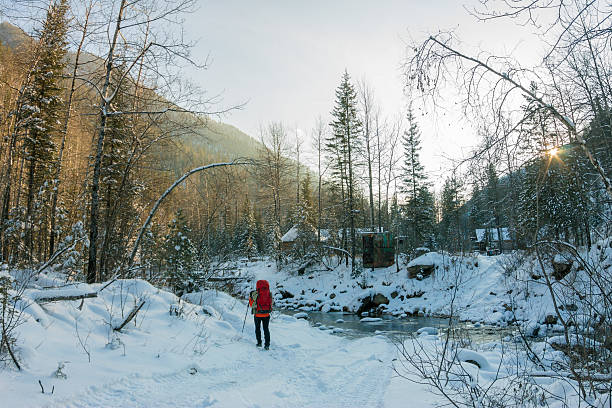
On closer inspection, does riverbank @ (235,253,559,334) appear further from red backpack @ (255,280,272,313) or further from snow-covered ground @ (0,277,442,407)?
snow-covered ground @ (0,277,442,407)

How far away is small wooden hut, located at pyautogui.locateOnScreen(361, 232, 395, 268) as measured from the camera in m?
23.4

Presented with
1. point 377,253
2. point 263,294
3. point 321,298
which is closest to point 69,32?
point 263,294

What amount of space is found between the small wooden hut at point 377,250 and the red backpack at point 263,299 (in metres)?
16.5

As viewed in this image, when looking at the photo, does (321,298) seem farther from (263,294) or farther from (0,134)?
(0,134)

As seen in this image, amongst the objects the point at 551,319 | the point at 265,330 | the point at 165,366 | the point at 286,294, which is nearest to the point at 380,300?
the point at 286,294

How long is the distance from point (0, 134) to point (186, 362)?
969 centimetres

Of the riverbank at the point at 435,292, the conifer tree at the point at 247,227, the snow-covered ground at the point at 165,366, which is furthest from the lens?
the conifer tree at the point at 247,227

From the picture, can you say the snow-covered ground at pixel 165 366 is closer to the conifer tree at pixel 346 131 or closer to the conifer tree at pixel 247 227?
the conifer tree at pixel 346 131

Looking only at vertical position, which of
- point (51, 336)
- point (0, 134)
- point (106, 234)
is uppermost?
point (0, 134)

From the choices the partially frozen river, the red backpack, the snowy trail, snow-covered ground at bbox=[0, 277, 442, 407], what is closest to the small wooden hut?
the partially frozen river

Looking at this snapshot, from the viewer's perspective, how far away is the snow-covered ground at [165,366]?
3.50 meters

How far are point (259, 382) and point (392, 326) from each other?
1011 centimetres

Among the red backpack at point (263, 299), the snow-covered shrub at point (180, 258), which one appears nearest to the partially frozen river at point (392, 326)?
the red backpack at point (263, 299)

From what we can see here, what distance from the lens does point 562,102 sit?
10.9 ft
